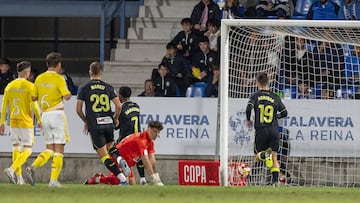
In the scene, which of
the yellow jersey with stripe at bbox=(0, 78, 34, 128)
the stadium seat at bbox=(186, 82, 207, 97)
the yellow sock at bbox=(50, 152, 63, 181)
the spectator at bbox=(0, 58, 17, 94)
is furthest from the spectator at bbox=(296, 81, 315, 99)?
the yellow sock at bbox=(50, 152, 63, 181)

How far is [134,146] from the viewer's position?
65.5ft

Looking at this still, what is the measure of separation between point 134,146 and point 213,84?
13.5 feet

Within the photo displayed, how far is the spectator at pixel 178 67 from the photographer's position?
79.2ft

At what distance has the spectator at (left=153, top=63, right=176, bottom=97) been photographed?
938 inches

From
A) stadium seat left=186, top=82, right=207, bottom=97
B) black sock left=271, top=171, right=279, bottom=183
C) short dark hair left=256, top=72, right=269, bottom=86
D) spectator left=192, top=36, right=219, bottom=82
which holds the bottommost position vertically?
black sock left=271, top=171, right=279, bottom=183

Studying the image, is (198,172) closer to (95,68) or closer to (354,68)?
(95,68)

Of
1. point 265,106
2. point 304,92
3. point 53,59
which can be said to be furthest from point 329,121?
point 53,59

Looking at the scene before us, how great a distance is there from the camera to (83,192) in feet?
54.6

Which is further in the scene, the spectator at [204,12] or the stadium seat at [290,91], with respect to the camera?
the spectator at [204,12]

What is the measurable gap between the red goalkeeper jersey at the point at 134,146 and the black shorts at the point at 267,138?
5.58 ft

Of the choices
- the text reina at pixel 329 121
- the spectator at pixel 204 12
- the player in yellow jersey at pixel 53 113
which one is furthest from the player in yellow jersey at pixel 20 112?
the spectator at pixel 204 12

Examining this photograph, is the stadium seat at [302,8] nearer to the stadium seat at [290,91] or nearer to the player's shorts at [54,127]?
the stadium seat at [290,91]

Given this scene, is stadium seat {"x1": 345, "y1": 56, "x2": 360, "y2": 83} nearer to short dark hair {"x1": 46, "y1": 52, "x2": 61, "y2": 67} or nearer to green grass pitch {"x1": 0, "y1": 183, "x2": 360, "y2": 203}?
green grass pitch {"x1": 0, "y1": 183, "x2": 360, "y2": 203}

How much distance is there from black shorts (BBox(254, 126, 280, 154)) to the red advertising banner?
0.71 meters
